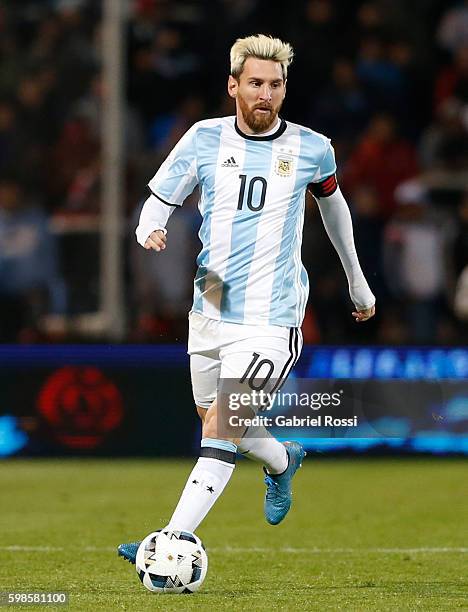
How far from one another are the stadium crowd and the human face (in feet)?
19.0

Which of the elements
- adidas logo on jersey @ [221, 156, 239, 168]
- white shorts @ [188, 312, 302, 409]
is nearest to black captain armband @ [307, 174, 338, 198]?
adidas logo on jersey @ [221, 156, 239, 168]

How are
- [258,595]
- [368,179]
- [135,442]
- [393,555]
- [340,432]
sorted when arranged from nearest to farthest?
[258,595]
[340,432]
[393,555]
[135,442]
[368,179]

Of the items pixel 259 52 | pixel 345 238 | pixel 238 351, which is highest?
pixel 259 52

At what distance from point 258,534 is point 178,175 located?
267 centimetres

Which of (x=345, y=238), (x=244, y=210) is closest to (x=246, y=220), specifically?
(x=244, y=210)

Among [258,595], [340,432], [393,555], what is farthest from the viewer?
[393,555]

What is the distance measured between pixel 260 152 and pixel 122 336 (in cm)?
593

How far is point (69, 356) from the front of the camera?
1172cm

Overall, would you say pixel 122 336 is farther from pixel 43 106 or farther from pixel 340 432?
pixel 340 432

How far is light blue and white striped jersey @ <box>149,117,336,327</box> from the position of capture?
606 centimetres

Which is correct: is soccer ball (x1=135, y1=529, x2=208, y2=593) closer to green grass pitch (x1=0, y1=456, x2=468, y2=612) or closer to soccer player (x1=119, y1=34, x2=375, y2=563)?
green grass pitch (x1=0, y1=456, x2=468, y2=612)

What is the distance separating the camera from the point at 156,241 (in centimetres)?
587

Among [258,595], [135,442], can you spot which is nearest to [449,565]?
[258,595]

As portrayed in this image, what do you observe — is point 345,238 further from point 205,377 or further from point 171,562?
point 171,562
